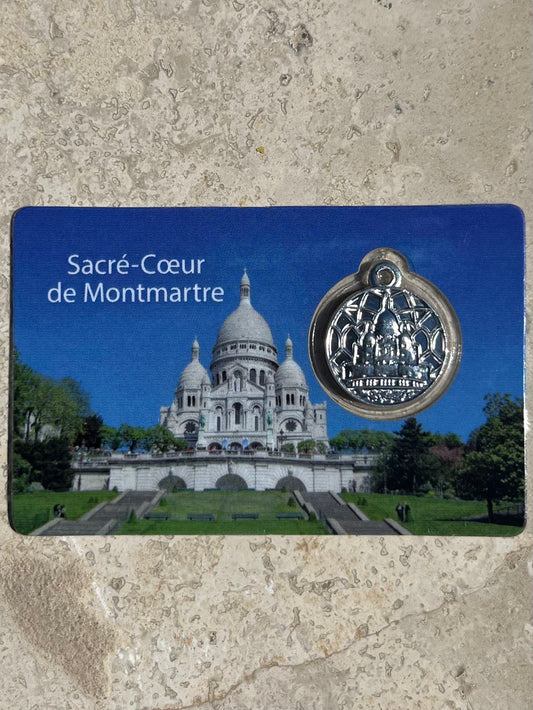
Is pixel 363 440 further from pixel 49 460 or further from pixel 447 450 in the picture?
pixel 49 460

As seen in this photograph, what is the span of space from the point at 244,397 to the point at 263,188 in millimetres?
1070

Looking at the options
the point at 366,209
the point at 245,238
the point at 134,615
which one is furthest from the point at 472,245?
the point at 134,615

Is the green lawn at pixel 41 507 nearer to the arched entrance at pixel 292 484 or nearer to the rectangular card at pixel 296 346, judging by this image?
the rectangular card at pixel 296 346

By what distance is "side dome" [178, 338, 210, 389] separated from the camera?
3.07 meters

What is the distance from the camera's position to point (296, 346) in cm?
308

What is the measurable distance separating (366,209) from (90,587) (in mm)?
2309

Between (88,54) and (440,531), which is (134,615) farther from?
(88,54)

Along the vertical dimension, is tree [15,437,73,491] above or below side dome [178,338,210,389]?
below

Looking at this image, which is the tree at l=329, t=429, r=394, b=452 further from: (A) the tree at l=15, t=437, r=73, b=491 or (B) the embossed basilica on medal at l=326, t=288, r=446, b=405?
(A) the tree at l=15, t=437, r=73, b=491

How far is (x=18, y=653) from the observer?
299cm

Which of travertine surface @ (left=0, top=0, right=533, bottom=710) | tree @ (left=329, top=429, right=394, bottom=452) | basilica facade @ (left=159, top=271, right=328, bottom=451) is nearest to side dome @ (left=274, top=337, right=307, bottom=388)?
basilica facade @ (left=159, top=271, right=328, bottom=451)

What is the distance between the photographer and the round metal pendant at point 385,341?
10.1 ft

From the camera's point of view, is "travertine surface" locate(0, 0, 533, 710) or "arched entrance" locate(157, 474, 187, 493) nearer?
"travertine surface" locate(0, 0, 533, 710)

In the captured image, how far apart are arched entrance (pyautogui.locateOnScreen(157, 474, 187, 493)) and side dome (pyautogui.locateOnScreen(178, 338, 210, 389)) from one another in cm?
49
